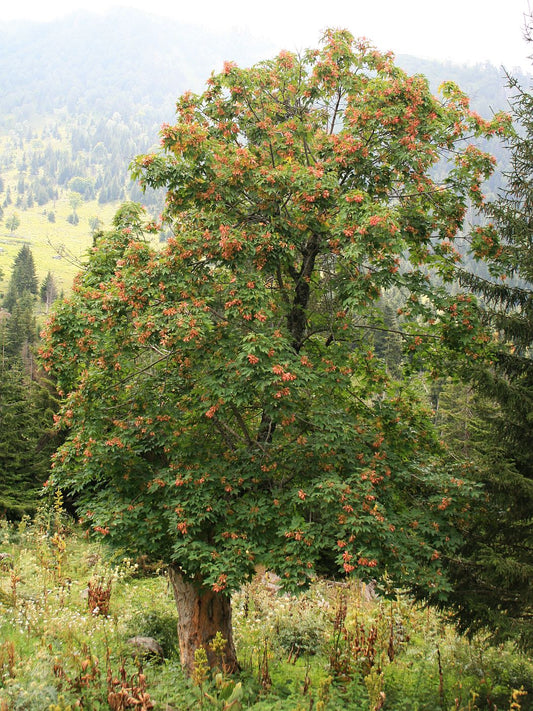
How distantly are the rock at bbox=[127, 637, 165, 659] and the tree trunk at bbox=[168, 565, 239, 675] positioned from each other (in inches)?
45.7

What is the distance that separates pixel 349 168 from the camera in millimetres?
8820

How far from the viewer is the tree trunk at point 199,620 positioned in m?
8.83

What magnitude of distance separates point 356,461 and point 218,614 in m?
3.85

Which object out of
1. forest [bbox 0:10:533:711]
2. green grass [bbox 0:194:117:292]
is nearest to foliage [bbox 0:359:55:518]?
forest [bbox 0:10:533:711]

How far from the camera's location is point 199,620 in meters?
8.93

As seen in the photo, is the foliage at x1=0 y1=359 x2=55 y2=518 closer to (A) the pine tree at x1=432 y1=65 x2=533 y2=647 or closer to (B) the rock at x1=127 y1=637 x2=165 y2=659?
(B) the rock at x1=127 y1=637 x2=165 y2=659

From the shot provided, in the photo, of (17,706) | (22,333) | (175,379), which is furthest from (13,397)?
(22,333)

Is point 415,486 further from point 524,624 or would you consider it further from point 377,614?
point 377,614

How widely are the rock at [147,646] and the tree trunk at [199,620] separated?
1160 mm

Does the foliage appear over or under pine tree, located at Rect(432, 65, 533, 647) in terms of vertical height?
under

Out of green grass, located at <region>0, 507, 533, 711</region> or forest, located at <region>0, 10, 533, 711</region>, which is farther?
forest, located at <region>0, 10, 533, 711</region>

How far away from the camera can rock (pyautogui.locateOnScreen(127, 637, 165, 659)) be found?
9762 millimetres

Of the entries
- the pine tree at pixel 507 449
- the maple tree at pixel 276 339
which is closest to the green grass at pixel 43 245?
the maple tree at pixel 276 339

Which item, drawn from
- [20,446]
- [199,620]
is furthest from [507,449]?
[20,446]
